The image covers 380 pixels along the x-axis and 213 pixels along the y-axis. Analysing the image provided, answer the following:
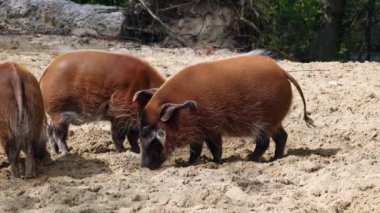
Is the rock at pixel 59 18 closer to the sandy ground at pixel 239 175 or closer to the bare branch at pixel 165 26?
the bare branch at pixel 165 26

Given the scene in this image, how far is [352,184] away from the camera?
17.0ft

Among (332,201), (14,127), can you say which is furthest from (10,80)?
(332,201)

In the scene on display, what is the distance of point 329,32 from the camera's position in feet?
37.2

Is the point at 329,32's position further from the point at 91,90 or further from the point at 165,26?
the point at 91,90

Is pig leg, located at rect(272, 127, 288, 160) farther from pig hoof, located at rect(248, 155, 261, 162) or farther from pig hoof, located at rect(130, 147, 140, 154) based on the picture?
pig hoof, located at rect(130, 147, 140, 154)

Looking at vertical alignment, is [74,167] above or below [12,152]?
below

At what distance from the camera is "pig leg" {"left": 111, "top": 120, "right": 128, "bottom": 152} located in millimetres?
6582

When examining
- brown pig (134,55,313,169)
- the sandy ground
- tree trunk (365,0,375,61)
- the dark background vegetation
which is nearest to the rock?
the dark background vegetation

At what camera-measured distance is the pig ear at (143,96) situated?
627cm

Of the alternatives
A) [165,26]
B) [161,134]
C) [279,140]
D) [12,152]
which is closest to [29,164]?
[12,152]

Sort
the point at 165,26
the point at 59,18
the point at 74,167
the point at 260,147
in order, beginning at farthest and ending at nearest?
the point at 59,18 → the point at 165,26 → the point at 260,147 → the point at 74,167

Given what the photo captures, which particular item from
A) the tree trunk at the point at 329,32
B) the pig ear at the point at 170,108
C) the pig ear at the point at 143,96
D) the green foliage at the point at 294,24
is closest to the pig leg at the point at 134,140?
the pig ear at the point at 143,96

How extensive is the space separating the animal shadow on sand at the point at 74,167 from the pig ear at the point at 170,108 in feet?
1.78

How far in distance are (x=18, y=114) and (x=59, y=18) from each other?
5.94 metres
